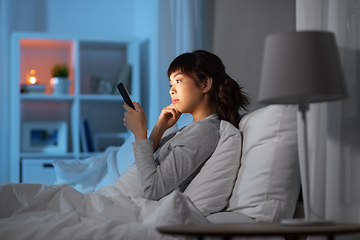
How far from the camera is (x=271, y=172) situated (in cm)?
123

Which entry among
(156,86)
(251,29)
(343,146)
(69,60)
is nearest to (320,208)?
(343,146)

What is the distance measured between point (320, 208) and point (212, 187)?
0.34 m

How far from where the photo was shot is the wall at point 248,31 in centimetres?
215

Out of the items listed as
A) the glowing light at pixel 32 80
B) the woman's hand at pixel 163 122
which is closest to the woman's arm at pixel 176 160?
the woman's hand at pixel 163 122

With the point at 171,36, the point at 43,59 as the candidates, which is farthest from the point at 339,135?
the point at 43,59

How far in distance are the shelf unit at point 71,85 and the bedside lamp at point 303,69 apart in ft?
8.75

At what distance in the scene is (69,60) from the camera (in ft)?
12.2

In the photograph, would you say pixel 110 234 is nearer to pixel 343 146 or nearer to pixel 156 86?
pixel 343 146

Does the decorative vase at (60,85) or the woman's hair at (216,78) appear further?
the decorative vase at (60,85)

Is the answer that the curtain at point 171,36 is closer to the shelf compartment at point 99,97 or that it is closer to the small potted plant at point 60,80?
the shelf compartment at point 99,97

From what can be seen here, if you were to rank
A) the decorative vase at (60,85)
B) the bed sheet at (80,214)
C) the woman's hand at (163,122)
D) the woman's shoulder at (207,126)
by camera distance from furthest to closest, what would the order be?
the decorative vase at (60,85)
the woman's hand at (163,122)
the woman's shoulder at (207,126)
the bed sheet at (80,214)

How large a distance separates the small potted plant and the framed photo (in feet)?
0.92

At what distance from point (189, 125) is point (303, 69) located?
0.72 metres

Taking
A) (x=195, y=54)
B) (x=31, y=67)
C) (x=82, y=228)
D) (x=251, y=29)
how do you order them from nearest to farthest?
(x=82, y=228) → (x=195, y=54) → (x=251, y=29) → (x=31, y=67)
